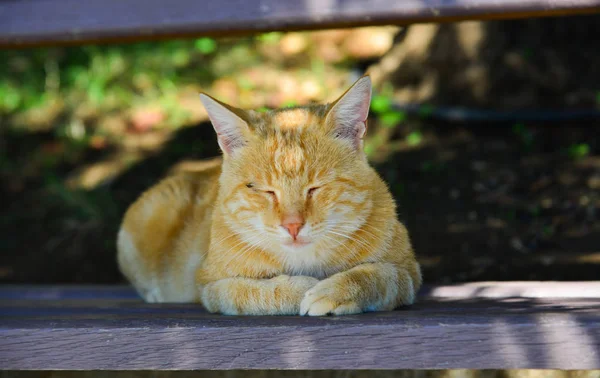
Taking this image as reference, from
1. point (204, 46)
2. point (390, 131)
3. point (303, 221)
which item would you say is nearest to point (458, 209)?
point (390, 131)

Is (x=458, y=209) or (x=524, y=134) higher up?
(x=524, y=134)

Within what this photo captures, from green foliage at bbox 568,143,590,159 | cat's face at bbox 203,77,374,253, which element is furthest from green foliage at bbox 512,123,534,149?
cat's face at bbox 203,77,374,253

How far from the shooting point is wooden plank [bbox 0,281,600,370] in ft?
6.53

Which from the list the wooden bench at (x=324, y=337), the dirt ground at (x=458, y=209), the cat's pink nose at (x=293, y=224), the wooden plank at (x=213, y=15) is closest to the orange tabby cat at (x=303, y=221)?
the cat's pink nose at (x=293, y=224)

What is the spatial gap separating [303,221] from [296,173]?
0.62ft

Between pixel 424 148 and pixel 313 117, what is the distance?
122 inches

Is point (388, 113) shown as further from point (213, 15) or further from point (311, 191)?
point (311, 191)

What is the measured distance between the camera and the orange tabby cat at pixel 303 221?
8.11 ft

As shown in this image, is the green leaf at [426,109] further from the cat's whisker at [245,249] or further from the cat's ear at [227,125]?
the cat's whisker at [245,249]

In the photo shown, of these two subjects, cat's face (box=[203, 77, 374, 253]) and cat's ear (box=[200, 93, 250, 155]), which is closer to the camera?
cat's face (box=[203, 77, 374, 253])

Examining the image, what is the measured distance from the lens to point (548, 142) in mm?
5574

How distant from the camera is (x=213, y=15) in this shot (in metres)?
3.23

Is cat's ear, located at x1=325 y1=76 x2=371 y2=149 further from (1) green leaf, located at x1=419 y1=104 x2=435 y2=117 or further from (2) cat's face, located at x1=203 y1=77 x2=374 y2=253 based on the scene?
(1) green leaf, located at x1=419 y1=104 x2=435 y2=117

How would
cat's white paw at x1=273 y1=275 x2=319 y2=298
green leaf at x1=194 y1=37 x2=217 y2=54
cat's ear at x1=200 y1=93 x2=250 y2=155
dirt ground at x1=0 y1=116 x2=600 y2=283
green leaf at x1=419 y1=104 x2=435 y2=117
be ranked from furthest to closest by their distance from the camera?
green leaf at x1=194 y1=37 x2=217 y2=54 → green leaf at x1=419 y1=104 x2=435 y2=117 → dirt ground at x1=0 y1=116 x2=600 y2=283 → cat's ear at x1=200 y1=93 x2=250 y2=155 → cat's white paw at x1=273 y1=275 x2=319 y2=298
